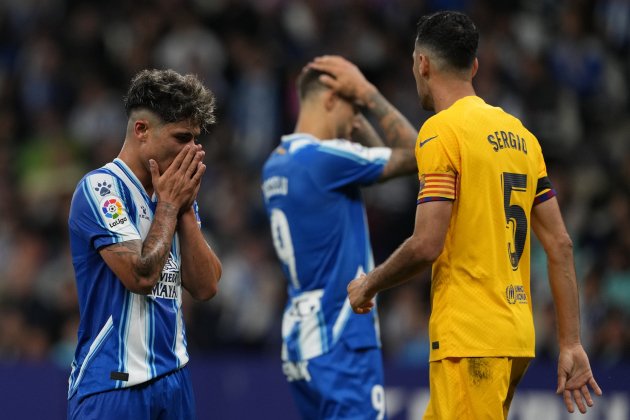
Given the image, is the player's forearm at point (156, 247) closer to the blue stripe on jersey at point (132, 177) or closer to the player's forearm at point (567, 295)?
the blue stripe on jersey at point (132, 177)

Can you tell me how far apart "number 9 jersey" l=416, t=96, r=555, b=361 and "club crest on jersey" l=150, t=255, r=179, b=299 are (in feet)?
3.75

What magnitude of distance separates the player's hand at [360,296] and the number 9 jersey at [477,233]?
12.2 inches

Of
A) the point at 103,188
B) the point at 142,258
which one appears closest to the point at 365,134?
the point at 103,188

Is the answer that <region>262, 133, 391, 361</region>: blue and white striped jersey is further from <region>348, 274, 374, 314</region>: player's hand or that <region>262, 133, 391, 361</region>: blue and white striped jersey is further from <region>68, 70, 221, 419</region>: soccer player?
<region>68, 70, 221, 419</region>: soccer player

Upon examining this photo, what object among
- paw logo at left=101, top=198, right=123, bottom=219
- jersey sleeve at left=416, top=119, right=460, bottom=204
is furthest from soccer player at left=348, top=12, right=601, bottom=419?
paw logo at left=101, top=198, right=123, bottom=219

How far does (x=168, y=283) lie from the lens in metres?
5.04

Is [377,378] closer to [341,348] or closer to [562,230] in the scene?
[341,348]

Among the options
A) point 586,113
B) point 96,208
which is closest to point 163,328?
point 96,208

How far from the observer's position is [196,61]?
13.6 meters

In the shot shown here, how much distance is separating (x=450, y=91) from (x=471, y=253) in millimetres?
776

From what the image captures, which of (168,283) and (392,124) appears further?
(392,124)

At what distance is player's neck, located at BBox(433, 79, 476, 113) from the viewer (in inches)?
205

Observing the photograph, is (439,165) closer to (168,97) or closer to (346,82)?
(168,97)

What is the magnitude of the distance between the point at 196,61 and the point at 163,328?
29.3ft
